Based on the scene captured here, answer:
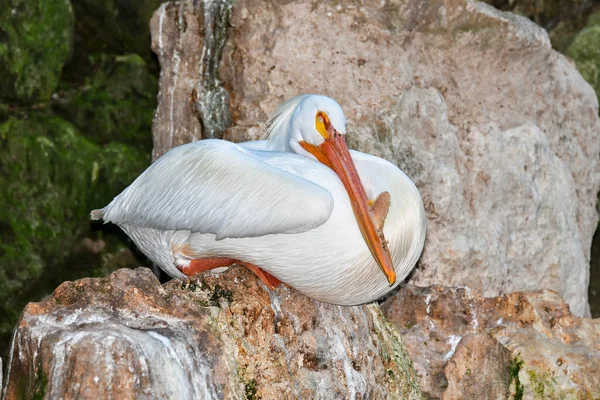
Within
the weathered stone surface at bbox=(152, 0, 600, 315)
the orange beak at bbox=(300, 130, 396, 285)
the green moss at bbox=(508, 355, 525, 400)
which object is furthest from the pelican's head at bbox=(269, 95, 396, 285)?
the weathered stone surface at bbox=(152, 0, 600, 315)

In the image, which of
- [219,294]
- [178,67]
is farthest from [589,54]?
[219,294]

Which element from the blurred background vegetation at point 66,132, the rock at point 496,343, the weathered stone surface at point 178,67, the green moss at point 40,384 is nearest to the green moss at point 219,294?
the green moss at point 40,384

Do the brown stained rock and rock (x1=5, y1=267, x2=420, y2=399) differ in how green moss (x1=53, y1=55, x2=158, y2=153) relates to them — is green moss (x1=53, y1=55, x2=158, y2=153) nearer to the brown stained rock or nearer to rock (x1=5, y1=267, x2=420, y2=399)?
rock (x1=5, y1=267, x2=420, y2=399)

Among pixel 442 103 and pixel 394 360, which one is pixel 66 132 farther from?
pixel 394 360

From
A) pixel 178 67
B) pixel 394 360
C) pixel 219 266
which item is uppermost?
pixel 178 67

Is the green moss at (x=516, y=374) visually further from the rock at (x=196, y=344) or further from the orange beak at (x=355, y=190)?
the orange beak at (x=355, y=190)

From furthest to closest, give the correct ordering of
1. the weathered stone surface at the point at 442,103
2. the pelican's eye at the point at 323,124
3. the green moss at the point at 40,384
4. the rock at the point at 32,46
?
1. the rock at the point at 32,46
2. the weathered stone surface at the point at 442,103
3. the pelican's eye at the point at 323,124
4. the green moss at the point at 40,384

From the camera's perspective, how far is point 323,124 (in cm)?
422

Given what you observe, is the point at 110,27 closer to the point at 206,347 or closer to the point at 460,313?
the point at 460,313

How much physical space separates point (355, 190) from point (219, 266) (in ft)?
2.14

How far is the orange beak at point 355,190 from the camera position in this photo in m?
3.79

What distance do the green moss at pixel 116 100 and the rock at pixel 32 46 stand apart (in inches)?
8.0

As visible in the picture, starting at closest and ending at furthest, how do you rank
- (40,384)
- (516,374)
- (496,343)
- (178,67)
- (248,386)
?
1. (40,384)
2. (248,386)
3. (516,374)
4. (496,343)
5. (178,67)

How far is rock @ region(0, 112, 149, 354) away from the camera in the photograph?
6.24 metres
